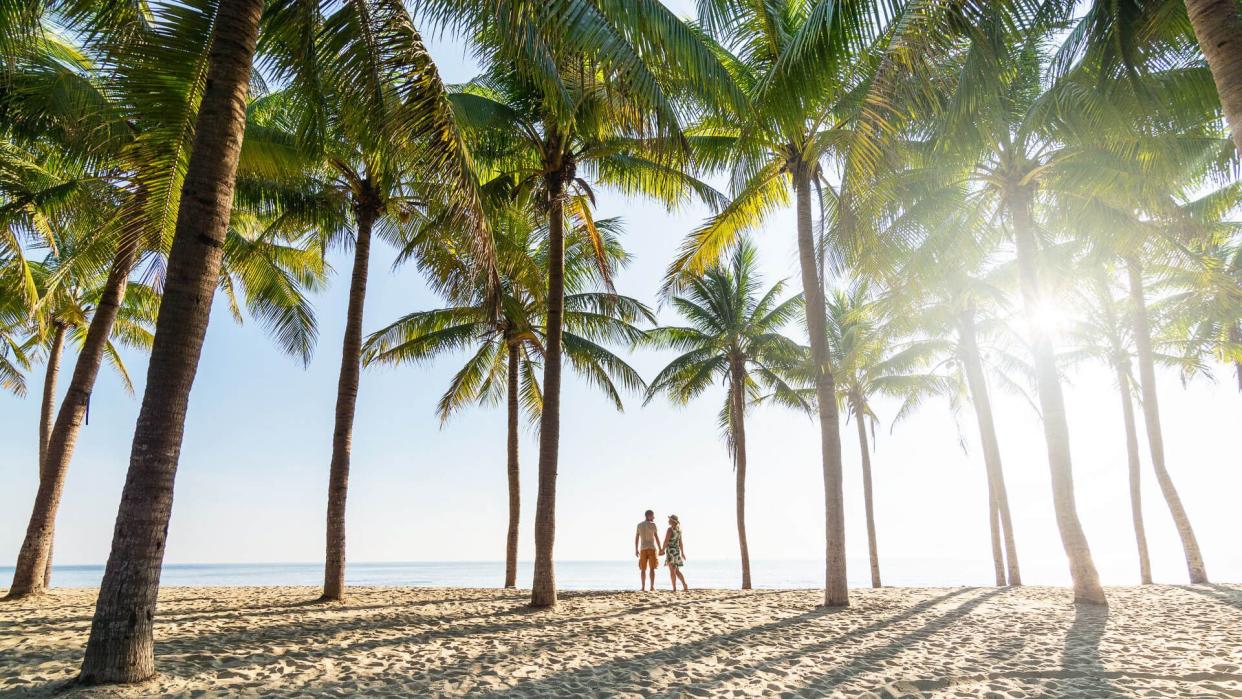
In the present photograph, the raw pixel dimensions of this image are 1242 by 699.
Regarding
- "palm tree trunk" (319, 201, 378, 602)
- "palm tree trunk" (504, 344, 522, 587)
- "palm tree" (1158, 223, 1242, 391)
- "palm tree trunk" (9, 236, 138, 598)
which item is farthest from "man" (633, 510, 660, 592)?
"palm tree" (1158, 223, 1242, 391)

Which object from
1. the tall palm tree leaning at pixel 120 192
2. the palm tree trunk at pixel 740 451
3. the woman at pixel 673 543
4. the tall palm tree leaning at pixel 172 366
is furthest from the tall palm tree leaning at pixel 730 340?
the tall palm tree leaning at pixel 172 366

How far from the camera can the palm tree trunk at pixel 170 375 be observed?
4020 mm

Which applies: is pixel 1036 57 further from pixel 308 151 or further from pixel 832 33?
pixel 308 151

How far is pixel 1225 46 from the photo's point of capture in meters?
4.24

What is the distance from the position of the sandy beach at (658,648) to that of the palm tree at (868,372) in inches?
336

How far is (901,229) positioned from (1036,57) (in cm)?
324

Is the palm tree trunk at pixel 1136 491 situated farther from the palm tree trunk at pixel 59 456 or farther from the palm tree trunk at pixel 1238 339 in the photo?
the palm tree trunk at pixel 59 456

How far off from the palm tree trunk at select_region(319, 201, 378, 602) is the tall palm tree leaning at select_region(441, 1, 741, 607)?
2964 millimetres

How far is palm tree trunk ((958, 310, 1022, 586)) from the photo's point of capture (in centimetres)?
1448

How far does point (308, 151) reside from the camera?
8.87m

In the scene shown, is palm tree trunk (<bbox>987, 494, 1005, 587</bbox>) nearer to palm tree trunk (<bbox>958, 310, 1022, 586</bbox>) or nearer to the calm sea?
palm tree trunk (<bbox>958, 310, 1022, 586</bbox>)

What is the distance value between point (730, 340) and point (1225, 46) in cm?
Answer: 1427

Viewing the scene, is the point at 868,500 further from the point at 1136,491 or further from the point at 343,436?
the point at 343,436

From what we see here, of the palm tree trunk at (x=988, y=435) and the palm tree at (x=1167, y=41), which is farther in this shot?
the palm tree trunk at (x=988, y=435)
